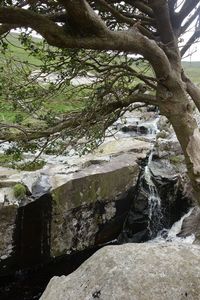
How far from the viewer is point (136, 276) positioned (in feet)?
18.6

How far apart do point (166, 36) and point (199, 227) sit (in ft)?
35.1

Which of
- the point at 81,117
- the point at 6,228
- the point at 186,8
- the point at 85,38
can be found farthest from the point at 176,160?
the point at 85,38

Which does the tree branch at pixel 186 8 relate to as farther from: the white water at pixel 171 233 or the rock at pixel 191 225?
the white water at pixel 171 233

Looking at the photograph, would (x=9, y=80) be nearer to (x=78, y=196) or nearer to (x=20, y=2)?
(x=20, y=2)

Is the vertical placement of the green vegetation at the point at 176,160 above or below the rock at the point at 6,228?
above

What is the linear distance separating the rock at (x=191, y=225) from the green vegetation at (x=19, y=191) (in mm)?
7352

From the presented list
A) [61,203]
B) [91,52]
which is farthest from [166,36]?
[61,203]

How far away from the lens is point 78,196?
1547 cm

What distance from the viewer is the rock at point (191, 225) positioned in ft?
54.1

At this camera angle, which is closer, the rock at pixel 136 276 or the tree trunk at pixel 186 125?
the rock at pixel 136 276

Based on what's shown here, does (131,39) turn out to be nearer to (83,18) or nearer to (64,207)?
(83,18)

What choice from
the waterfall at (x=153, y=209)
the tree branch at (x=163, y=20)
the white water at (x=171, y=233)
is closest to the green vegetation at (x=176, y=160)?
the waterfall at (x=153, y=209)

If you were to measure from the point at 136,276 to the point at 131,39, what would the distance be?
12.1ft

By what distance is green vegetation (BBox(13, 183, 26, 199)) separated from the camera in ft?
46.6
